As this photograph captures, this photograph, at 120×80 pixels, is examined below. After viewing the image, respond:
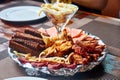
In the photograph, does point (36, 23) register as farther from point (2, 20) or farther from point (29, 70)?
point (29, 70)

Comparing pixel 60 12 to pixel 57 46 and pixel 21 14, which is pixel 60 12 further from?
pixel 21 14

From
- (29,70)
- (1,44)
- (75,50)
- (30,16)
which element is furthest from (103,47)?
(30,16)

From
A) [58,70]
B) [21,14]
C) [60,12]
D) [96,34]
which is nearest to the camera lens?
[58,70]

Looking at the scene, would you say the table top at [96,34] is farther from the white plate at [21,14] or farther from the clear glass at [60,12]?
the clear glass at [60,12]

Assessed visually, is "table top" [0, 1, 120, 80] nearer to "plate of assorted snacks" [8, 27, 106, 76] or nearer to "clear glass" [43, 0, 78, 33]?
"plate of assorted snacks" [8, 27, 106, 76]

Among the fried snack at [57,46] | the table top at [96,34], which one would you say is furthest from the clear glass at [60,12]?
the table top at [96,34]

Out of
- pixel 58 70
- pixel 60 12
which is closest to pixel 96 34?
pixel 60 12
